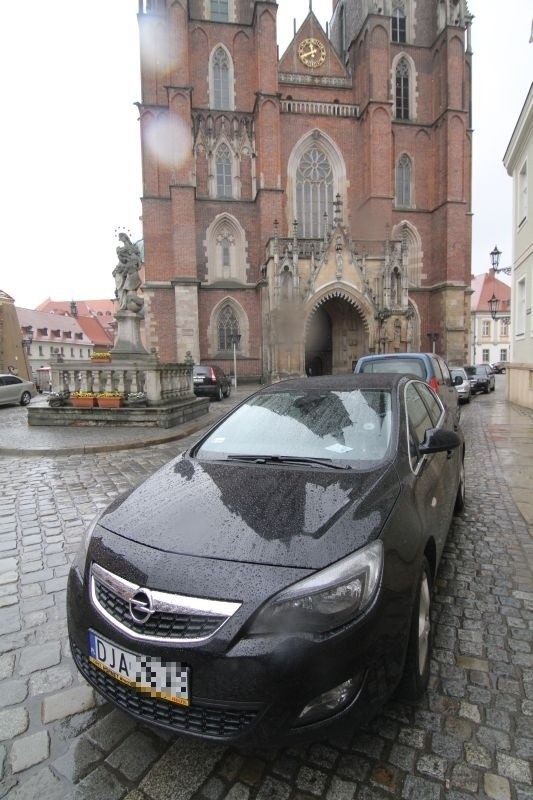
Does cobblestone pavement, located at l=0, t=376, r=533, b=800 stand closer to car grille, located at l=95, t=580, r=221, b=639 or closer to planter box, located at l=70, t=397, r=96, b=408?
car grille, located at l=95, t=580, r=221, b=639

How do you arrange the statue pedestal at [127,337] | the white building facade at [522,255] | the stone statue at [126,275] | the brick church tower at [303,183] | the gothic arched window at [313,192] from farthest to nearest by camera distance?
the gothic arched window at [313,192], the brick church tower at [303,183], the stone statue at [126,275], the statue pedestal at [127,337], the white building facade at [522,255]

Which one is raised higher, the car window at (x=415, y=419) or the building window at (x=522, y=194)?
the building window at (x=522, y=194)

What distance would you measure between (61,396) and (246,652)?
11.1 meters

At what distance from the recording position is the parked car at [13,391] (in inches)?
705

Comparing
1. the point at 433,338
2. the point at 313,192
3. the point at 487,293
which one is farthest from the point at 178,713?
the point at 487,293

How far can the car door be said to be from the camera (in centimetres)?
253

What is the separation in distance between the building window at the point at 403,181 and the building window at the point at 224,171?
1154cm

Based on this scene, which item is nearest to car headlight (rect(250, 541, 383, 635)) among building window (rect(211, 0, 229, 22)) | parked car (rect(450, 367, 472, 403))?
parked car (rect(450, 367, 472, 403))

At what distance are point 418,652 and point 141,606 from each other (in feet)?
4.27

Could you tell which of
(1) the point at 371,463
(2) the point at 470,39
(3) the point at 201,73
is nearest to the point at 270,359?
(3) the point at 201,73

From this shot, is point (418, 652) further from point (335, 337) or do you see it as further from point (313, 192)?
point (313, 192)

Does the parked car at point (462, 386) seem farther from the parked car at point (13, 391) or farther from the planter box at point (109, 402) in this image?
the parked car at point (13, 391)

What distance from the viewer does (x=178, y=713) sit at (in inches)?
64.9

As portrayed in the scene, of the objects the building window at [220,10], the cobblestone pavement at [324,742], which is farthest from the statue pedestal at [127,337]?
the building window at [220,10]
